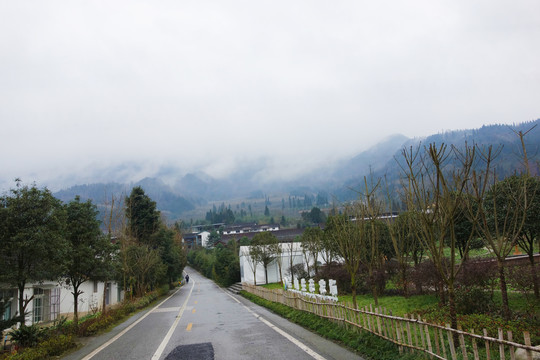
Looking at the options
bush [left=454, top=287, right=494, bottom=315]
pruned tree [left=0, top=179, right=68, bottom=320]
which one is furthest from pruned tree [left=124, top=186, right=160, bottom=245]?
bush [left=454, top=287, right=494, bottom=315]

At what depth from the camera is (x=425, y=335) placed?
7.26m

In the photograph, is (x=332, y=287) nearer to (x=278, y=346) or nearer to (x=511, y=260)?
(x=278, y=346)

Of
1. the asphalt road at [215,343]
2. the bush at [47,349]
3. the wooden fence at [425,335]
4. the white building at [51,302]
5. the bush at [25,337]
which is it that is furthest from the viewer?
the white building at [51,302]

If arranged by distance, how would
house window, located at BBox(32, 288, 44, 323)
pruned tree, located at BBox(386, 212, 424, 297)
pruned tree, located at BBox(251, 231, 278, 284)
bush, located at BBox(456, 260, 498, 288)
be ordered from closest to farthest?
bush, located at BBox(456, 260, 498, 288)
pruned tree, located at BBox(386, 212, 424, 297)
house window, located at BBox(32, 288, 44, 323)
pruned tree, located at BBox(251, 231, 278, 284)

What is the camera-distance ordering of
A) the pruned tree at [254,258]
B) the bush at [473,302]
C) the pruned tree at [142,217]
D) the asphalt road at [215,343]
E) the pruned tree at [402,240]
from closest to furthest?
1. the asphalt road at [215,343]
2. the bush at [473,302]
3. the pruned tree at [402,240]
4. the pruned tree at [142,217]
5. the pruned tree at [254,258]

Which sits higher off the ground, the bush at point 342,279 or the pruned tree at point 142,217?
the pruned tree at point 142,217

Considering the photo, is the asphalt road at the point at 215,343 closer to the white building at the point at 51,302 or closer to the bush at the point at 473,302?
the bush at the point at 473,302

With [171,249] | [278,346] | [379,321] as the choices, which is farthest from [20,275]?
[171,249]

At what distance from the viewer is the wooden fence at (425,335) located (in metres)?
5.30

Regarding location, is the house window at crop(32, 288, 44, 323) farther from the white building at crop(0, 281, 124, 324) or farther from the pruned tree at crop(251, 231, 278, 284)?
the pruned tree at crop(251, 231, 278, 284)

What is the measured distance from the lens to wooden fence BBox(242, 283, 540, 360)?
5.30 metres

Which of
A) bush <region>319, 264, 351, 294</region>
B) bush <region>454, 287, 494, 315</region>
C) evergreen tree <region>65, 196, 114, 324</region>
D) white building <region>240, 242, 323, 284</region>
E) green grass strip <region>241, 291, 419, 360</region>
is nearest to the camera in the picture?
green grass strip <region>241, 291, 419, 360</region>

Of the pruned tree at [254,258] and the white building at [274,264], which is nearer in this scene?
the pruned tree at [254,258]

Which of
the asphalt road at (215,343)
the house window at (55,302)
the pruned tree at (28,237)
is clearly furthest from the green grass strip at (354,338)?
the house window at (55,302)
